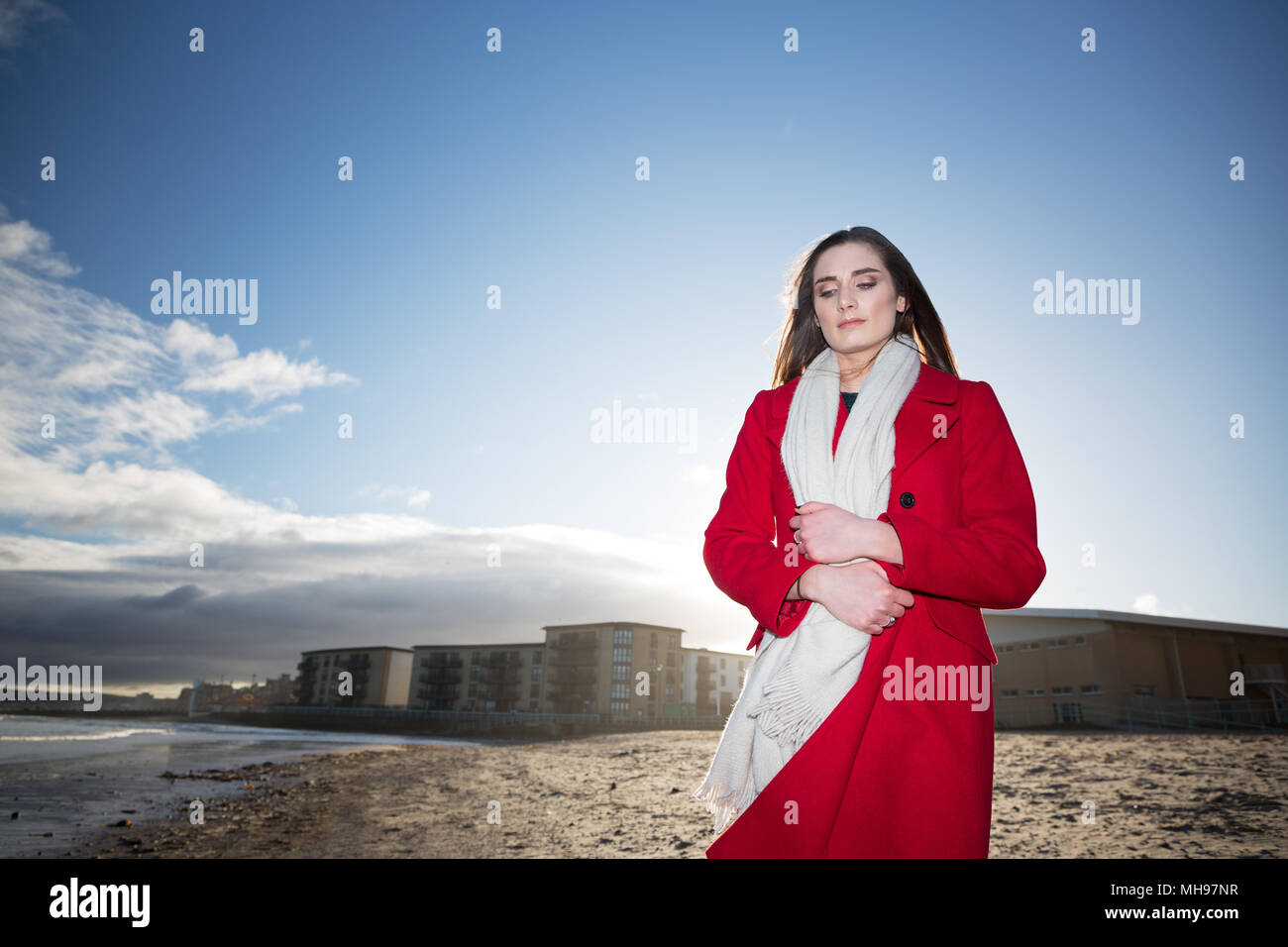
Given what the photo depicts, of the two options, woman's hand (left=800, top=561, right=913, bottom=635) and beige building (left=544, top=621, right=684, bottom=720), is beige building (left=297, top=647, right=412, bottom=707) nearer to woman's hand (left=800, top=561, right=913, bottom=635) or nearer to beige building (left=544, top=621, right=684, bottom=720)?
beige building (left=544, top=621, right=684, bottom=720)

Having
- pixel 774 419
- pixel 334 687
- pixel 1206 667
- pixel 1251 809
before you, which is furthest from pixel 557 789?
pixel 334 687

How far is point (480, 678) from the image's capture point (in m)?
87.2

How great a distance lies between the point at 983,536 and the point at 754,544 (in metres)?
0.53

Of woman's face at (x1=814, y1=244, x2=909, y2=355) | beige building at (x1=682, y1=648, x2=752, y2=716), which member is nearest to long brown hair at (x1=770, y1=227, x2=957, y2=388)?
woman's face at (x1=814, y1=244, x2=909, y2=355)

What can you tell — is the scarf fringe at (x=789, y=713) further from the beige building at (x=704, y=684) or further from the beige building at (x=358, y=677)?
the beige building at (x=358, y=677)

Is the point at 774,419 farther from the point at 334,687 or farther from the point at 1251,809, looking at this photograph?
the point at 334,687

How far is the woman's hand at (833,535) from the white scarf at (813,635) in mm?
87

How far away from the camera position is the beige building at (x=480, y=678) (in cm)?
8438

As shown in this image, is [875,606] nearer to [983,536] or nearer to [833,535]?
[833,535]

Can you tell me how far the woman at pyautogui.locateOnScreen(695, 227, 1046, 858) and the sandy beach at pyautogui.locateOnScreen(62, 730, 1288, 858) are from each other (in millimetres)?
7170

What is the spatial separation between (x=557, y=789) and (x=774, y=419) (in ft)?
44.4
